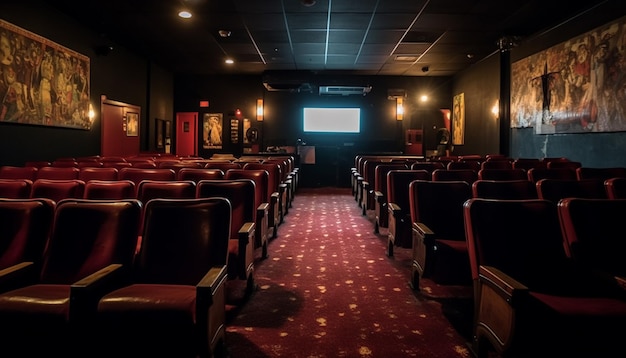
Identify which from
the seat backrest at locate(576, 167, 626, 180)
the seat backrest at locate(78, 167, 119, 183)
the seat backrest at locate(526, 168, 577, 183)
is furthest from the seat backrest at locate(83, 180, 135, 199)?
the seat backrest at locate(576, 167, 626, 180)

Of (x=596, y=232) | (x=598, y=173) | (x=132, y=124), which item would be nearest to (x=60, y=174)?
(x=596, y=232)

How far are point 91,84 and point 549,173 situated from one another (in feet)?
26.5

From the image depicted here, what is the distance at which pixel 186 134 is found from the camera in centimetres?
1325

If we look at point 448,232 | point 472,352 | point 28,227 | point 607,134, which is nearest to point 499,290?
point 472,352

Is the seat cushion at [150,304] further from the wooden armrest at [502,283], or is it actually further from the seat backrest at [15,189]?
the seat backrest at [15,189]

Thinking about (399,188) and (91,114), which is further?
(91,114)

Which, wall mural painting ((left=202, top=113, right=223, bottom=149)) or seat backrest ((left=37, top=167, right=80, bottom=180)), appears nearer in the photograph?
seat backrest ((left=37, top=167, right=80, bottom=180))

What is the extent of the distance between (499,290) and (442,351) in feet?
2.16

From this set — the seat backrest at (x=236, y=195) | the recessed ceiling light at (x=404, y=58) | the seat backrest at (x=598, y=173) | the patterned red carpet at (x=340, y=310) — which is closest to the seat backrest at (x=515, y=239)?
the patterned red carpet at (x=340, y=310)

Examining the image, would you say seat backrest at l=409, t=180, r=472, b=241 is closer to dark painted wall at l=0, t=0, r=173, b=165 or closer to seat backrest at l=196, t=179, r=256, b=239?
seat backrest at l=196, t=179, r=256, b=239

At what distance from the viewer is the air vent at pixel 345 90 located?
1241cm

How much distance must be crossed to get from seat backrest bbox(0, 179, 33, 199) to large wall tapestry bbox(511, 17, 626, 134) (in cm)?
707

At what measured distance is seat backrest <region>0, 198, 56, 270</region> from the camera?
2.23 metres

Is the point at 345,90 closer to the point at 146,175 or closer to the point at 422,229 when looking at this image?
the point at 146,175
